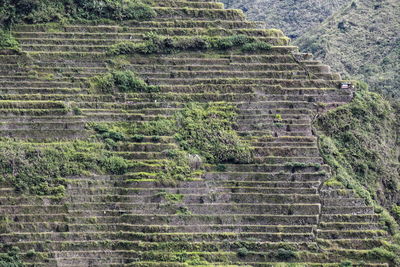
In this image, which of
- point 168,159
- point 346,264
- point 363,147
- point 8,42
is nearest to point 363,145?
point 363,147

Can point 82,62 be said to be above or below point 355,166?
above

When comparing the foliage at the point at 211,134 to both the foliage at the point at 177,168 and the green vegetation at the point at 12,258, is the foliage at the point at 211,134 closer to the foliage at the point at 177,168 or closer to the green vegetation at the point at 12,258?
the foliage at the point at 177,168

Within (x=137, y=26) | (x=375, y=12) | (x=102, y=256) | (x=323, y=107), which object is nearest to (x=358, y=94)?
(x=323, y=107)

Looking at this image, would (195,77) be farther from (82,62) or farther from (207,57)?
(82,62)

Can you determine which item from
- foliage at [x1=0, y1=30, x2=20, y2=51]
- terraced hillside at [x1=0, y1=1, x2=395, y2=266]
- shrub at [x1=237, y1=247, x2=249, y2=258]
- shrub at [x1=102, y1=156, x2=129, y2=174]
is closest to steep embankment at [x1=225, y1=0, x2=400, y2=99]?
terraced hillside at [x1=0, y1=1, x2=395, y2=266]

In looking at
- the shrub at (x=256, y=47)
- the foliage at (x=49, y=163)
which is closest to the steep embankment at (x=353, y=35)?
the shrub at (x=256, y=47)

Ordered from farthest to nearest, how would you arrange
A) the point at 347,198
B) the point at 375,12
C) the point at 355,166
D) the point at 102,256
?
the point at 375,12 < the point at 355,166 < the point at 347,198 < the point at 102,256
